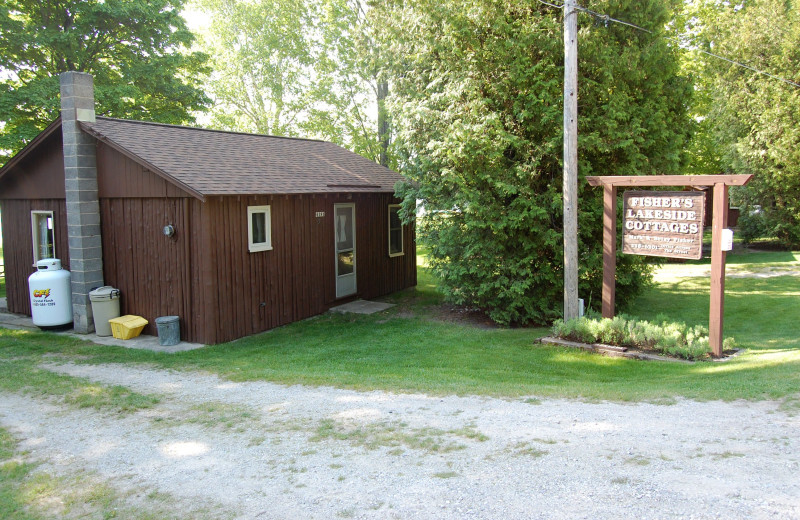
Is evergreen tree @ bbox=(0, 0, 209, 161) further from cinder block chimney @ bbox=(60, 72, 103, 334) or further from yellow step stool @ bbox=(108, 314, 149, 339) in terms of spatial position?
yellow step stool @ bbox=(108, 314, 149, 339)

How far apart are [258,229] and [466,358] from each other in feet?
15.1

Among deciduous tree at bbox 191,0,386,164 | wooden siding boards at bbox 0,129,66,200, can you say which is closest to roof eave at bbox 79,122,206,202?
wooden siding boards at bbox 0,129,66,200

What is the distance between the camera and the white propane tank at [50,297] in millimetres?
11125

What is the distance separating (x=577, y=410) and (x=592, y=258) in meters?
5.40

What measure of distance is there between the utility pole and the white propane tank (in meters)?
8.96

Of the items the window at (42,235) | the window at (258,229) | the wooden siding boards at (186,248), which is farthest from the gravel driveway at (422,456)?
the window at (42,235)

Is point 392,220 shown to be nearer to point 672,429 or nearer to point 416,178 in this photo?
point 416,178

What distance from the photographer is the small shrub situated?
8.63 metres

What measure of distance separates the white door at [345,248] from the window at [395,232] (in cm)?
156

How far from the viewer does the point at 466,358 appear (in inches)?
363

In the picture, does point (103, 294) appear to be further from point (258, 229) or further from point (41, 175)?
point (41, 175)

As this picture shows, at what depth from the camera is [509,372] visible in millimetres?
8367

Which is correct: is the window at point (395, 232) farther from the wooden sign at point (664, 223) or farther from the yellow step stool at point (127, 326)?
the wooden sign at point (664, 223)

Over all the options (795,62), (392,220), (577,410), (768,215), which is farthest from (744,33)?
(577,410)
